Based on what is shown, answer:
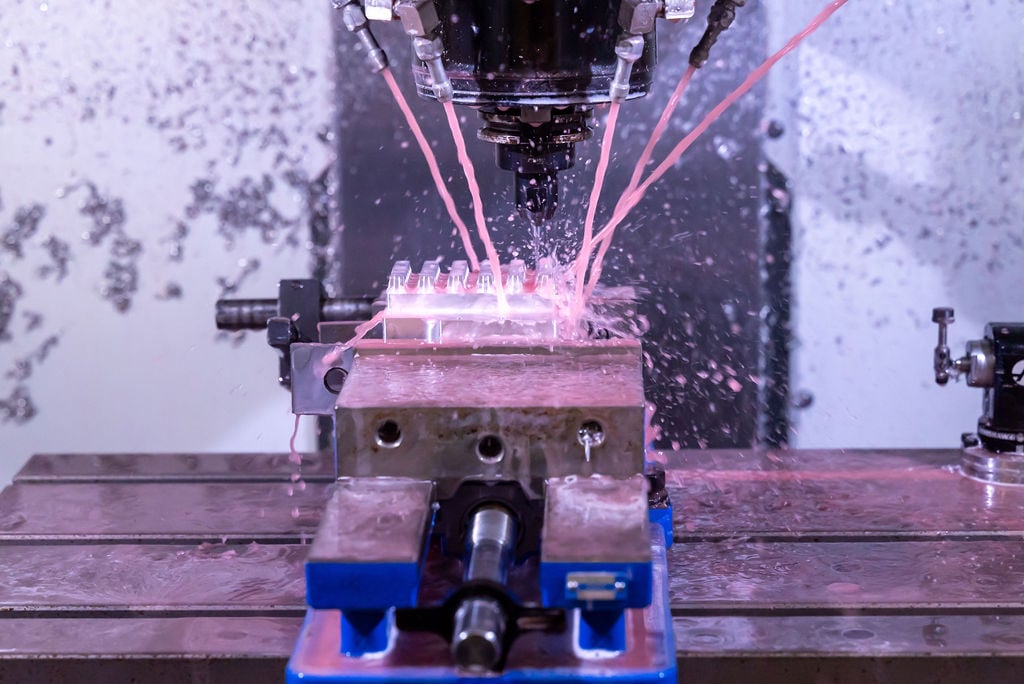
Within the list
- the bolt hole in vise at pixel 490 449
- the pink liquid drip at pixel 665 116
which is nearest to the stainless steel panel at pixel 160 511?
the bolt hole in vise at pixel 490 449

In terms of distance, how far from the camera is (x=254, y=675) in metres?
0.97

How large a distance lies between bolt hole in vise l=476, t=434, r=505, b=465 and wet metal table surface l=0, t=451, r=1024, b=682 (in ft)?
0.80

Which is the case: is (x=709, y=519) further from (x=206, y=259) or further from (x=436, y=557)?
(x=206, y=259)

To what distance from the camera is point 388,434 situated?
90cm

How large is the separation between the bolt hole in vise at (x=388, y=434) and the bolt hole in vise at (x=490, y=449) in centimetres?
7

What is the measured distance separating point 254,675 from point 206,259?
115 centimetres

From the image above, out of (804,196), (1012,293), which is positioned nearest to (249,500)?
(804,196)

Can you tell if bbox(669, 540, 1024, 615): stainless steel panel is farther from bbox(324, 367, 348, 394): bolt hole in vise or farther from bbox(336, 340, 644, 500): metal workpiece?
bbox(324, 367, 348, 394): bolt hole in vise

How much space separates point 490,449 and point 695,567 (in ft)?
1.18

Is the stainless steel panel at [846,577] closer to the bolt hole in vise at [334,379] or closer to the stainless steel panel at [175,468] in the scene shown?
the bolt hole in vise at [334,379]

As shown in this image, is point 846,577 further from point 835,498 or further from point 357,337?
point 357,337

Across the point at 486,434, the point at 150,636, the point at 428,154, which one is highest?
the point at 428,154

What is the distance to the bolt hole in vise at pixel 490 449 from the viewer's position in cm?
89

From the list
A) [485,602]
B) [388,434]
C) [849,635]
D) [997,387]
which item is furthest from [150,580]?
[997,387]
